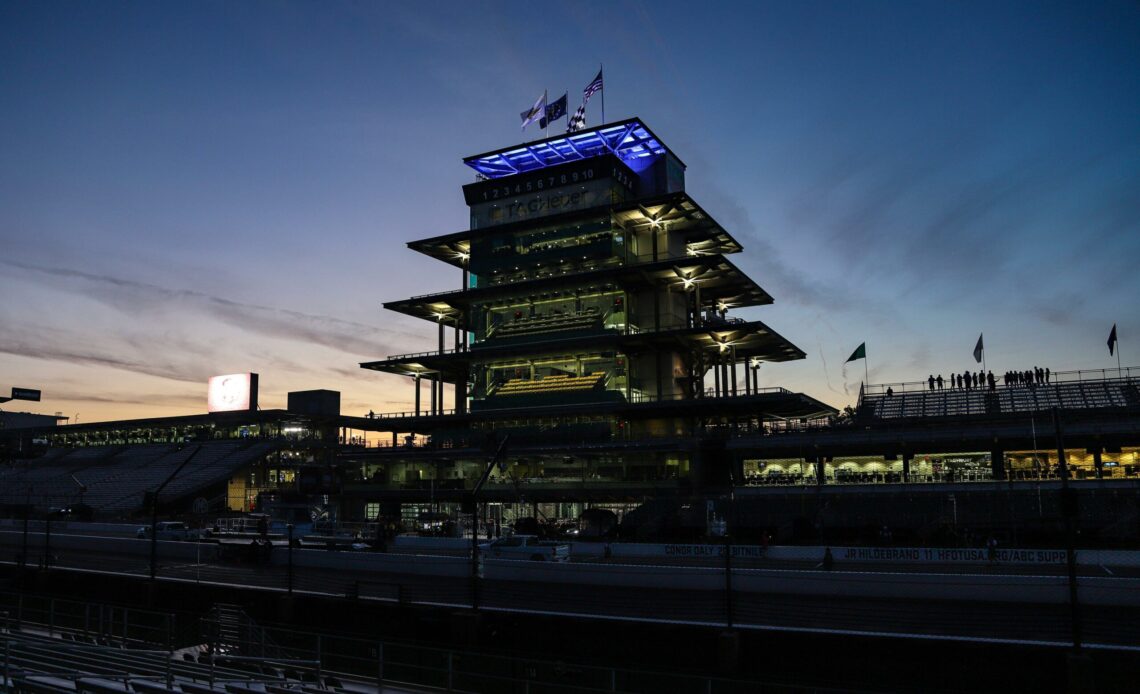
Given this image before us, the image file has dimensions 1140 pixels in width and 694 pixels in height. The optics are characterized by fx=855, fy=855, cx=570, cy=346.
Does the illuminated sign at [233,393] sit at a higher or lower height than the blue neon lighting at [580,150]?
lower

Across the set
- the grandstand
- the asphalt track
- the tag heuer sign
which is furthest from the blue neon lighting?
the tag heuer sign

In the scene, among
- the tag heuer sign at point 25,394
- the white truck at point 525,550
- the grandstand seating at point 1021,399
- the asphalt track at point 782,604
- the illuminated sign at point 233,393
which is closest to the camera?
the asphalt track at point 782,604

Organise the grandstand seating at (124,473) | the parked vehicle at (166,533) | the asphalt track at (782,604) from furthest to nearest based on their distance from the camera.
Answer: the grandstand seating at (124,473) → the parked vehicle at (166,533) → the asphalt track at (782,604)

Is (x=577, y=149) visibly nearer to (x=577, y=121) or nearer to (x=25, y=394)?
(x=577, y=121)

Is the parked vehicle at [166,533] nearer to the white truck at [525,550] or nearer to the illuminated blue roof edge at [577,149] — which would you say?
the white truck at [525,550]

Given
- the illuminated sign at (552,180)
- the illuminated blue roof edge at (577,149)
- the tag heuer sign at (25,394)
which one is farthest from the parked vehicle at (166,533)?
the tag heuer sign at (25,394)

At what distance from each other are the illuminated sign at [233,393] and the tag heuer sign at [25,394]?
56.6 meters

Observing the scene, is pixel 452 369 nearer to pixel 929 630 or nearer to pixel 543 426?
pixel 543 426

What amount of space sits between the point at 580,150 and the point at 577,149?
0.35 m

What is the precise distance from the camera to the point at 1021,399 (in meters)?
70.2

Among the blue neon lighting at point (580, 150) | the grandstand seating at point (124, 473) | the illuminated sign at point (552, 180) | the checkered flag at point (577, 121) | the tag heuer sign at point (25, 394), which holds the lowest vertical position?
the grandstand seating at point (124, 473)

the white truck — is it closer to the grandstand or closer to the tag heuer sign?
the grandstand

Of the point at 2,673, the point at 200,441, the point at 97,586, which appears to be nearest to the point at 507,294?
the point at 200,441

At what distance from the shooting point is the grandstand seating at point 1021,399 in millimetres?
69188
